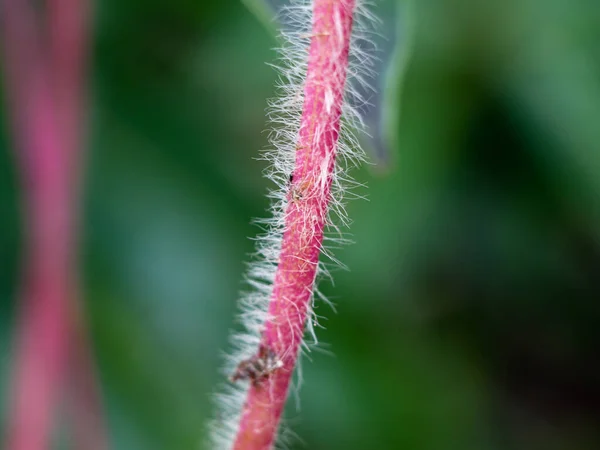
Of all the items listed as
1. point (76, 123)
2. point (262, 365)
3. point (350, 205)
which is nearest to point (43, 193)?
point (76, 123)

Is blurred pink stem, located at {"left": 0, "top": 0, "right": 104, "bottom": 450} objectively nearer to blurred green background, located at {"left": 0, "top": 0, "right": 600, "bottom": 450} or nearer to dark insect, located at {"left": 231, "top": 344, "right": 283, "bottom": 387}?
blurred green background, located at {"left": 0, "top": 0, "right": 600, "bottom": 450}

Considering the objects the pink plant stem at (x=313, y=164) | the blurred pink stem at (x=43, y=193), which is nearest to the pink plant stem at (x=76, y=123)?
the blurred pink stem at (x=43, y=193)

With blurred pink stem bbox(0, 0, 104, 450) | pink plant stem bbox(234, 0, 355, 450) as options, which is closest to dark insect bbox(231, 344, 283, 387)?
pink plant stem bbox(234, 0, 355, 450)

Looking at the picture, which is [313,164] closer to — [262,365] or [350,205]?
[262,365]

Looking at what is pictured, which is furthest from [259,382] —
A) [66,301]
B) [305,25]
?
[66,301]

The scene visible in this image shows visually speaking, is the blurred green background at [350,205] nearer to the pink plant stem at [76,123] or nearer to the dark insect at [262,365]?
the pink plant stem at [76,123]
